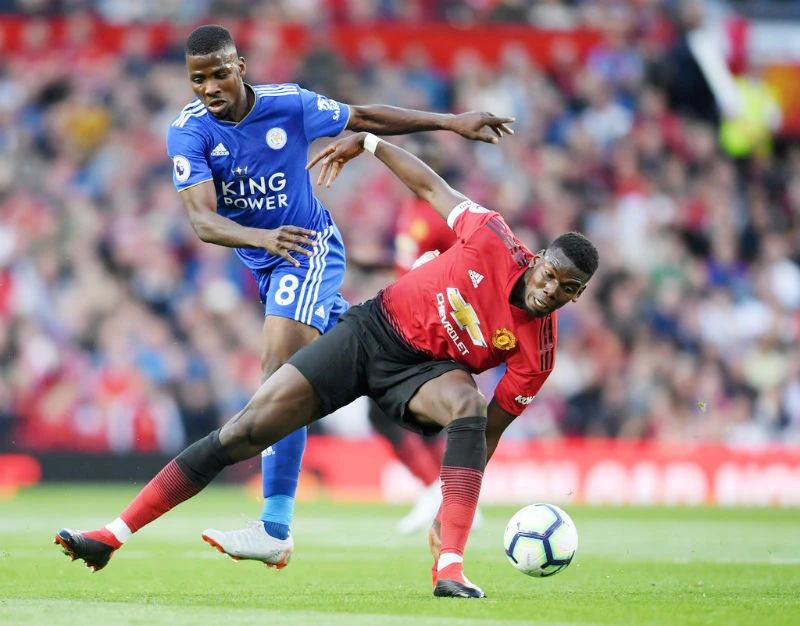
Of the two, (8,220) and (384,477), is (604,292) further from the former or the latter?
(8,220)

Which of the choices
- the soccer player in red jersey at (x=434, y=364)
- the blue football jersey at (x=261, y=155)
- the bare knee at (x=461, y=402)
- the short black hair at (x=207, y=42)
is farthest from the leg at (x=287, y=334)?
the short black hair at (x=207, y=42)

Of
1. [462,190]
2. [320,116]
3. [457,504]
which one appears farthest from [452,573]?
[462,190]

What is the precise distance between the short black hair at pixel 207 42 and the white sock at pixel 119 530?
230 cm

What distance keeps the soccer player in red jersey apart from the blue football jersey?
55cm

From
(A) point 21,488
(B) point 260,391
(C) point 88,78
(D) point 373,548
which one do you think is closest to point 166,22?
(C) point 88,78

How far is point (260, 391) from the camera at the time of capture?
6.61 m

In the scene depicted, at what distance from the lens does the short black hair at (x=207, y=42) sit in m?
6.88

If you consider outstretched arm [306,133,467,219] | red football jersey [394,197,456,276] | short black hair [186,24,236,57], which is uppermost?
red football jersey [394,197,456,276]

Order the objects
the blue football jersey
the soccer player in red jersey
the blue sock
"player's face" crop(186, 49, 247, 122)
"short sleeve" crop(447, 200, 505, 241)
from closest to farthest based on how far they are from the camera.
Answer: the soccer player in red jersey < "short sleeve" crop(447, 200, 505, 241) < "player's face" crop(186, 49, 247, 122) < the blue football jersey < the blue sock

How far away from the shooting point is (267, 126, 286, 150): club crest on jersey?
730cm

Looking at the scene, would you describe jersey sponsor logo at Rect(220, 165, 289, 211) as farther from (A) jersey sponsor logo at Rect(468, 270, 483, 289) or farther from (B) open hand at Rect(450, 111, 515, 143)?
(A) jersey sponsor logo at Rect(468, 270, 483, 289)

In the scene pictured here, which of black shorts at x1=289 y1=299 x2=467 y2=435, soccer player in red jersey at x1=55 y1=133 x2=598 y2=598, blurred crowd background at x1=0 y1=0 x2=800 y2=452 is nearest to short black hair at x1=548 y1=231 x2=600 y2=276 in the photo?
soccer player in red jersey at x1=55 y1=133 x2=598 y2=598

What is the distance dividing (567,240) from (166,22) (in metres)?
12.6

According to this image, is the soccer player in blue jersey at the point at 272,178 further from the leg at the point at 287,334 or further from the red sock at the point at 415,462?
the red sock at the point at 415,462
